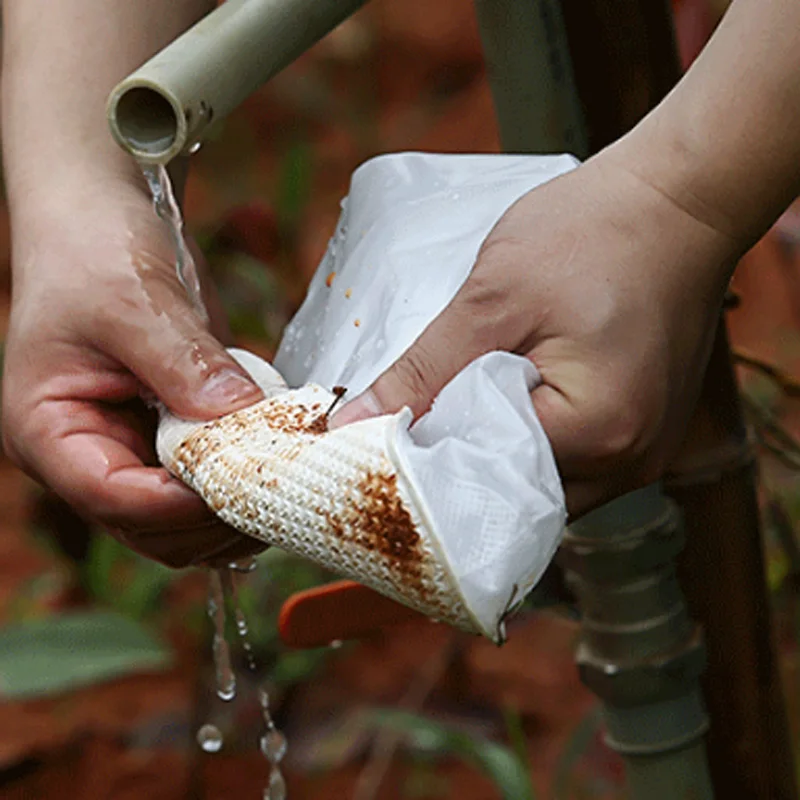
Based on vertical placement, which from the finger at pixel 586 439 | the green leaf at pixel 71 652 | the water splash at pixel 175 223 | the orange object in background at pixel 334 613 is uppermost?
the water splash at pixel 175 223

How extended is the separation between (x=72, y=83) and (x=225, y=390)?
0.26 m

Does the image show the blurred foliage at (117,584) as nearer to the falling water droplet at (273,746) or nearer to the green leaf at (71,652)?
the green leaf at (71,652)

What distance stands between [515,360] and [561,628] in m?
1.06

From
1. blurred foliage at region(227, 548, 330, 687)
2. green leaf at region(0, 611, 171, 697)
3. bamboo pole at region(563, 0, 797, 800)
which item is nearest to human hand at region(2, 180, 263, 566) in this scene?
bamboo pole at region(563, 0, 797, 800)

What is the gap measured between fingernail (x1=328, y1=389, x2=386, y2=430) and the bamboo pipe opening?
0.12 metres

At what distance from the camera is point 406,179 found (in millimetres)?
666

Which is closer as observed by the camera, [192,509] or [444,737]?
[192,509]

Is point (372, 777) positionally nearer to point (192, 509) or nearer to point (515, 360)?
point (192, 509)

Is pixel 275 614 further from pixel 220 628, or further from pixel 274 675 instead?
pixel 220 628

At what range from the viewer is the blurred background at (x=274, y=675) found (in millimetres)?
1114

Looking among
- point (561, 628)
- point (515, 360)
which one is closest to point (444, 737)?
point (561, 628)

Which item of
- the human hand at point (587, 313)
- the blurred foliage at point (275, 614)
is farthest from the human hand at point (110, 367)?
the blurred foliage at point (275, 614)

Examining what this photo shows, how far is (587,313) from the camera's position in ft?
1.66

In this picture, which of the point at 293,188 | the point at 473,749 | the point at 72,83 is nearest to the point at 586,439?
the point at 72,83
